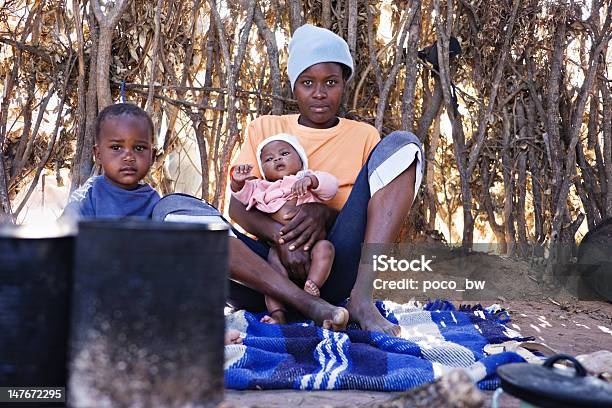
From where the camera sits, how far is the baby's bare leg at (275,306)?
106 inches

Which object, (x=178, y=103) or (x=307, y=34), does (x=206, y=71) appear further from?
(x=307, y=34)

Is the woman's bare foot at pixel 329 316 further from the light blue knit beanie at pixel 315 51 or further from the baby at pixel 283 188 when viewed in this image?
the light blue knit beanie at pixel 315 51

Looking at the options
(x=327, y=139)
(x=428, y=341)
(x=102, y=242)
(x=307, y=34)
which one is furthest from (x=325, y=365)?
(x=307, y=34)

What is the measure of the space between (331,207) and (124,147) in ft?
3.19

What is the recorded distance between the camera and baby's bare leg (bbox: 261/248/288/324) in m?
2.69

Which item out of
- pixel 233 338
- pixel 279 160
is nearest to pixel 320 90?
pixel 279 160

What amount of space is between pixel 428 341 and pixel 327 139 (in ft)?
3.98

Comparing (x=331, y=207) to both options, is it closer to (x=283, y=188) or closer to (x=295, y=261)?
(x=283, y=188)

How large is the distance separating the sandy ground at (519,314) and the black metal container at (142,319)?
62cm

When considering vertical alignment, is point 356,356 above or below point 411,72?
below

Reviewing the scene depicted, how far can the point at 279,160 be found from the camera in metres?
2.99

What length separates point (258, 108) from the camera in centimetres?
404

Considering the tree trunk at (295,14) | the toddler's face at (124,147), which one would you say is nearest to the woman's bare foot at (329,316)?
the toddler's face at (124,147)

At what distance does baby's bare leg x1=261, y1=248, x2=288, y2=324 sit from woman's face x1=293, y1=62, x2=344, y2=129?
0.76 m
